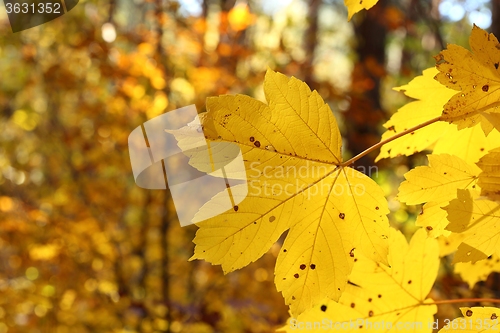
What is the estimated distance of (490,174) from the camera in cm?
63

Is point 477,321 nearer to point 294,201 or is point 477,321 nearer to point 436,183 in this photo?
point 436,183

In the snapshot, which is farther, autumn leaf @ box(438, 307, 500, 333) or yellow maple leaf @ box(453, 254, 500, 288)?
yellow maple leaf @ box(453, 254, 500, 288)

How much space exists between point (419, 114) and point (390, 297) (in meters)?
0.34

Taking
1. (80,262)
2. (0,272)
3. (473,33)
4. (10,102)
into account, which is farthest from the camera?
(10,102)

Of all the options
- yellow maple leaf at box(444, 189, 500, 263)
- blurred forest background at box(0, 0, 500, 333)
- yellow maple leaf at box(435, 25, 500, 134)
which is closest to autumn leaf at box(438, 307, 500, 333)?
yellow maple leaf at box(444, 189, 500, 263)

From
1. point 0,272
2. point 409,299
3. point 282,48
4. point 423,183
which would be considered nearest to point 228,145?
point 423,183

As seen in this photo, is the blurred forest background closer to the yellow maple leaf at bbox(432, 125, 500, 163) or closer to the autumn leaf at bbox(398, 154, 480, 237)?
the yellow maple leaf at bbox(432, 125, 500, 163)

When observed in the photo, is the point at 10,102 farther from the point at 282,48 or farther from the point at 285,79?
the point at 285,79

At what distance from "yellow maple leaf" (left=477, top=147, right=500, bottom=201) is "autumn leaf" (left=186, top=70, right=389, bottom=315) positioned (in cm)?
14

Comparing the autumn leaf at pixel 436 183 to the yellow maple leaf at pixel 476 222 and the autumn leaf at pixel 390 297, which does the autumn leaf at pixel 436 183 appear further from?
the autumn leaf at pixel 390 297

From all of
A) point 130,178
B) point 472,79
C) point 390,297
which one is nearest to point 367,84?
point 130,178

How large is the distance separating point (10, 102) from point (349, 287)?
613 cm

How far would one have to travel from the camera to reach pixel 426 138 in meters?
0.81

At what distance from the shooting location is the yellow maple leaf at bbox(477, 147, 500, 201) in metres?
0.62
